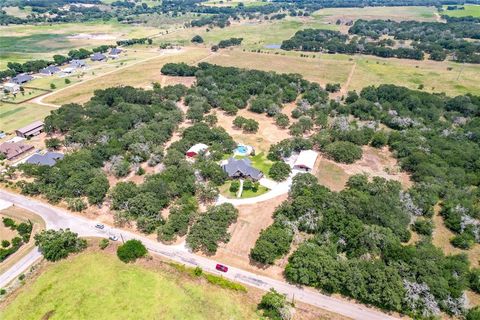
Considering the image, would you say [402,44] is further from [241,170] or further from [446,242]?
[446,242]

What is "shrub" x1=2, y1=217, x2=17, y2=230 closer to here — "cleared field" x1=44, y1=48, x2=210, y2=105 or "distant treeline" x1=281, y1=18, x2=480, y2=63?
"cleared field" x1=44, y1=48, x2=210, y2=105

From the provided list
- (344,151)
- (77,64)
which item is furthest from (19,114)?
(344,151)

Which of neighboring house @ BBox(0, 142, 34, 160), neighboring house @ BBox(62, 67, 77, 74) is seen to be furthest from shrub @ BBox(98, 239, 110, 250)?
neighboring house @ BBox(62, 67, 77, 74)

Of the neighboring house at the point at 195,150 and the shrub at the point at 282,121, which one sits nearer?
the neighboring house at the point at 195,150

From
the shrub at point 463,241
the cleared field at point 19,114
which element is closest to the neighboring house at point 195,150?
the shrub at point 463,241

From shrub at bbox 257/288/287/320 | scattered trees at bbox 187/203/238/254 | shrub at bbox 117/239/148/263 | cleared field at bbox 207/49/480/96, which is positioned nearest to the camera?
shrub at bbox 257/288/287/320

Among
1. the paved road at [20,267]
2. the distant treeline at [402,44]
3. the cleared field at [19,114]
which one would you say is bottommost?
the cleared field at [19,114]

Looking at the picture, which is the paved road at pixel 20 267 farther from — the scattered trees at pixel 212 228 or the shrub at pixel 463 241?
the shrub at pixel 463 241
